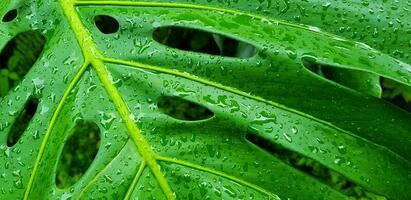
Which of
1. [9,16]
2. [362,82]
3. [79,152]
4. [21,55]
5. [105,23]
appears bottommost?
[79,152]

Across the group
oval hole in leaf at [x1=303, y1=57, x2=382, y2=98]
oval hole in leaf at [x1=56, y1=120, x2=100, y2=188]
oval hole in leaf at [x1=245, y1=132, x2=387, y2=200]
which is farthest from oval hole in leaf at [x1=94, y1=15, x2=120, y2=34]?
oval hole in leaf at [x1=303, y1=57, x2=382, y2=98]

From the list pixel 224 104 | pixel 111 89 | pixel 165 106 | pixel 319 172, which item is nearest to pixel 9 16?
pixel 111 89

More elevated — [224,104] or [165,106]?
[224,104]

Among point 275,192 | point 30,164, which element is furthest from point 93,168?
point 275,192

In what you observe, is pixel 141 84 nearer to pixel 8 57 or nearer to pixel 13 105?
pixel 13 105

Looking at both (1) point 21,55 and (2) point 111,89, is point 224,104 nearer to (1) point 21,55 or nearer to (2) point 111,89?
(2) point 111,89

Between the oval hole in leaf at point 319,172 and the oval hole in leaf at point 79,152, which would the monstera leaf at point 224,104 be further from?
the oval hole in leaf at point 79,152

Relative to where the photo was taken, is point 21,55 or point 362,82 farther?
point 21,55

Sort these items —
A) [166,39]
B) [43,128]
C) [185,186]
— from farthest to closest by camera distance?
[166,39] → [43,128] → [185,186]
